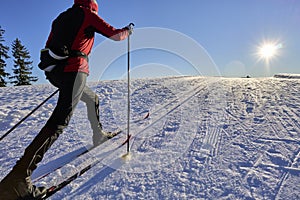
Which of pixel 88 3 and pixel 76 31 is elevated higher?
pixel 88 3

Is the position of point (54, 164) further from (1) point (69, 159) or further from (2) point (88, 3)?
(2) point (88, 3)

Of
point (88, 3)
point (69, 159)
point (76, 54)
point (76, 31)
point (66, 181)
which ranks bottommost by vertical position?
point (66, 181)

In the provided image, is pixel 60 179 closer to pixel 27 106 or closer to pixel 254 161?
pixel 254 161

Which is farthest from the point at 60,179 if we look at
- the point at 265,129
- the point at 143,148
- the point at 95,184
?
the point at 265,129

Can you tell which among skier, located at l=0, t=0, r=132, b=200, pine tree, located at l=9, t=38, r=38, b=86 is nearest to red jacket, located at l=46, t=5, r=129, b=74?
skier, located at l=0, t=0, r=132, b=200

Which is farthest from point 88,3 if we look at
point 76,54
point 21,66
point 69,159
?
point 21,66

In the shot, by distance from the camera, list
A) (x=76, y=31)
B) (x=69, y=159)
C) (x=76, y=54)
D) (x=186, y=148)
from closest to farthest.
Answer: (x=76, y=31) → (x=76, y=54) → (x=69, y=159) → (x=186, y=148)

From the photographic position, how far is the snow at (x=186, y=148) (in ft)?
8.74

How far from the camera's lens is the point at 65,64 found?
2902 millimetres

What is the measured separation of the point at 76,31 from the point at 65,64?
0.43 metres

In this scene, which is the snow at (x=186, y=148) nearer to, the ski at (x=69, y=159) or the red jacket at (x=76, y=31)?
the ski at (x=69, y=159)

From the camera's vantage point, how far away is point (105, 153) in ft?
11.8

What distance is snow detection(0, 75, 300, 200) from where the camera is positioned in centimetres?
266

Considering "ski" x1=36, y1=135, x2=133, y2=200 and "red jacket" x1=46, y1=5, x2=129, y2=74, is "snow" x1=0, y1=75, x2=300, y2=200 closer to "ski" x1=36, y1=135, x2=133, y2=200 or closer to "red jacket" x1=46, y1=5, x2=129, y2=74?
"ski" x1=36, y1=135, x2=133, y2=200
